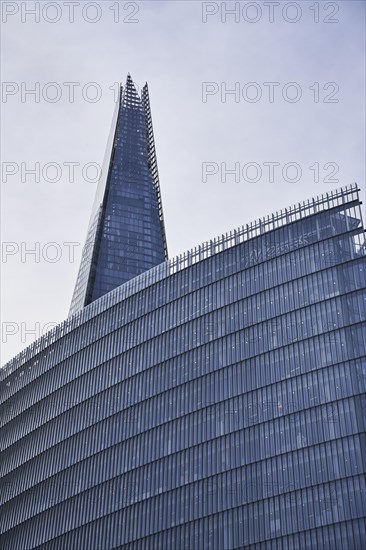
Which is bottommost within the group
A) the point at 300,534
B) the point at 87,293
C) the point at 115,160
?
the point at 300,534

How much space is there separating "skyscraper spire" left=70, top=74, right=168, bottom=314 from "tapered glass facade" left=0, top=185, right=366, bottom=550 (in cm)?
4065

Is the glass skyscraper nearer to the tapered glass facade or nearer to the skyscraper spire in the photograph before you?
the tapered glass facade

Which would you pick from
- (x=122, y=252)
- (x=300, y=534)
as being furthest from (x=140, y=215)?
(x=300, y=534)

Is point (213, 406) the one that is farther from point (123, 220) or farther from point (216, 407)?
point (123, 220)

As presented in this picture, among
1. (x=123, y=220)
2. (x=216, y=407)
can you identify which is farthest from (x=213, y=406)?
(x=123, y=220)

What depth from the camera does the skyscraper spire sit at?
163750 mm

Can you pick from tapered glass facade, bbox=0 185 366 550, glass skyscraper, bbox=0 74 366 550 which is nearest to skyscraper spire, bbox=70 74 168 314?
glass skyscraper, bbox=0 74 366 550

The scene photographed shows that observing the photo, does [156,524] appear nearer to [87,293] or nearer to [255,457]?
[255,457]

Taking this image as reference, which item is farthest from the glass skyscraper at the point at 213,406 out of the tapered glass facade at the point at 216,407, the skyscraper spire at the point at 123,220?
the skyscraper spire at the point at 123,220

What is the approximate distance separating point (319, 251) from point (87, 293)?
7269cm

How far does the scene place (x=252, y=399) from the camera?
91875mm

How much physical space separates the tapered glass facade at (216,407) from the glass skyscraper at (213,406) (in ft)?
0.54

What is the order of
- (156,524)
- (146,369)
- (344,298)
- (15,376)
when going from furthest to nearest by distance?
(15,376)
(146,369)
(156,524)
(344,298)

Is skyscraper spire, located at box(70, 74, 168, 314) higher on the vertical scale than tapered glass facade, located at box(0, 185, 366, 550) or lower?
higher
